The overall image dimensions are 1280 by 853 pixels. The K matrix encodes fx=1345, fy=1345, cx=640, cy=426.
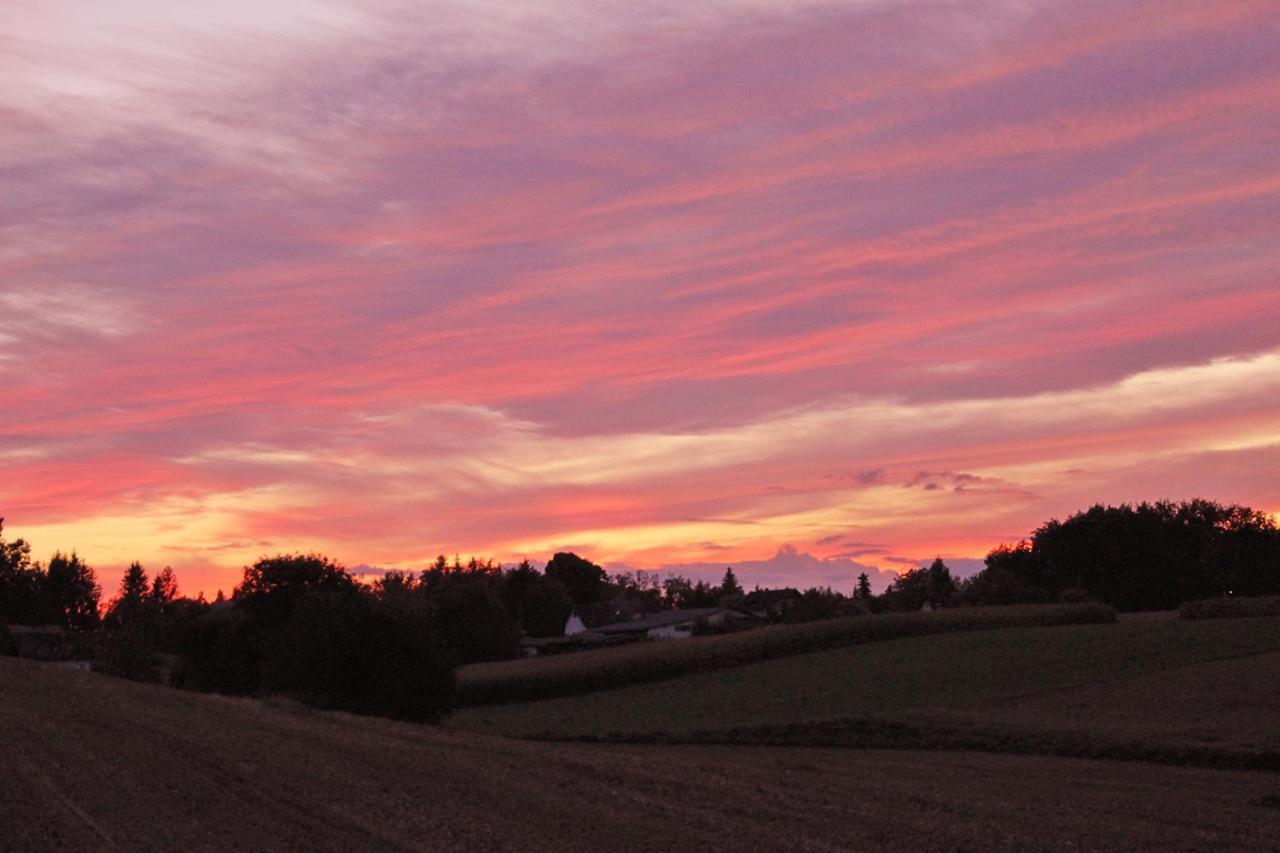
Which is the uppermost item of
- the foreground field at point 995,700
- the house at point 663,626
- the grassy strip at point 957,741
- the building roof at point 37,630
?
the building roof at point 37,630

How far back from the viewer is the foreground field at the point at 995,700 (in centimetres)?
4094

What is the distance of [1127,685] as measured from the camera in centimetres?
5659

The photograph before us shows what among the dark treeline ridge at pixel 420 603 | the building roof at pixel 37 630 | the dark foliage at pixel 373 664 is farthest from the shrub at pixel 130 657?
the dark foliage at pixel 373 664

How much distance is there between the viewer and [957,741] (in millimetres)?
42594

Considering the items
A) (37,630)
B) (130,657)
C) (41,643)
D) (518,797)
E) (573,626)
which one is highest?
(37,630)

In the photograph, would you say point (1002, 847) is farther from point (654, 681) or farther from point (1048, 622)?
point (1048, 622)

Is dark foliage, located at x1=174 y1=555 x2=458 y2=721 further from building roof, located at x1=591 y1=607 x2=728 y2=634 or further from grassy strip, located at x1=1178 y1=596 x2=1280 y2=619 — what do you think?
building roof, located at x1=591 y1=607 x2=728 y2=634

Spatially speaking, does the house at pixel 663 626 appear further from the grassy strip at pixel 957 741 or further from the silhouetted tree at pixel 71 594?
the grassy strip at pixel 957 741

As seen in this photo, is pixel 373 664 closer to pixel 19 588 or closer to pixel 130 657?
pixel 130 657

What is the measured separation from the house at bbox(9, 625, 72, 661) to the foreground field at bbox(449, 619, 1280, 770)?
80.6 metres

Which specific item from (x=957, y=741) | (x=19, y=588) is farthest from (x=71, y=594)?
(x=957, y=741)

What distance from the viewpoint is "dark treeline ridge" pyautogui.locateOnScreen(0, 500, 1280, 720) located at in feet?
190

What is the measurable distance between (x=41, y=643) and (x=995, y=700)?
118 m

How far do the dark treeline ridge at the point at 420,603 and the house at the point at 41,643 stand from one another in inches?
72.1
